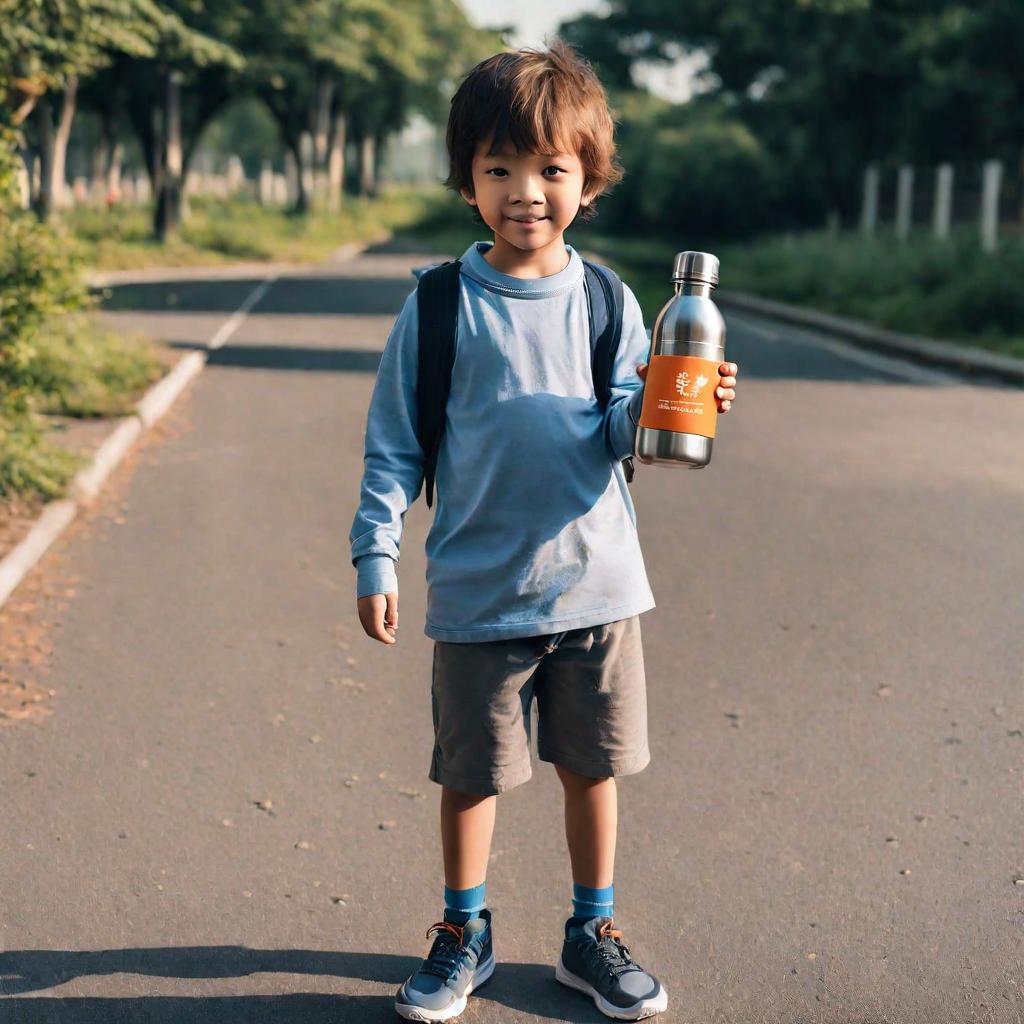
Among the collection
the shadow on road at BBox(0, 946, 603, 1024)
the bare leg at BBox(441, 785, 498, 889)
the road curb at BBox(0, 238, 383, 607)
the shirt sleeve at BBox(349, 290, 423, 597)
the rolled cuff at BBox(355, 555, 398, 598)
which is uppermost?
the shirt sleeve at BBox(349, 290, 423, 597)

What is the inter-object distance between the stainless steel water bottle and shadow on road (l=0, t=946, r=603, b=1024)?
1.16 m

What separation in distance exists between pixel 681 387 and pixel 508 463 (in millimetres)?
373

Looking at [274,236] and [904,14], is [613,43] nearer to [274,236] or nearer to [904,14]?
[274,236]

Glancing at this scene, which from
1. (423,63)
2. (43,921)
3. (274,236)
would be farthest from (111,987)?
(423,63)

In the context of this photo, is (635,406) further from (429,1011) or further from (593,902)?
(429,1011)

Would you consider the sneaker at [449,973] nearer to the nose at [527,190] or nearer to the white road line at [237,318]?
the nose at [527,190]

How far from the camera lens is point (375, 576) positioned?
9.70 ft

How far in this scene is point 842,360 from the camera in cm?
1638

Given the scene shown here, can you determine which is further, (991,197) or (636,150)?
(636,150)

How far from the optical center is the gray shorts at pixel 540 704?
9.92 feet

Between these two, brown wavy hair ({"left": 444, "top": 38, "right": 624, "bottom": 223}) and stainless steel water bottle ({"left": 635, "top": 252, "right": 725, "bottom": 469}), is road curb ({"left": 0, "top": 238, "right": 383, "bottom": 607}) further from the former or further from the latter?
stainless steel water bottle ({"left": 635, "top": 252, "right": 725, "bottom": 469})

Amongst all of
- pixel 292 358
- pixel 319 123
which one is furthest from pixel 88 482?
pixel 319 123

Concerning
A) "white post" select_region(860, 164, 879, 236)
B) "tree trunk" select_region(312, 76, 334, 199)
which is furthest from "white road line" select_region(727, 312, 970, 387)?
"tree trunk" select_region(312, 76, 334, 199)

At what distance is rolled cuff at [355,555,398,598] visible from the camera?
2951 mm
